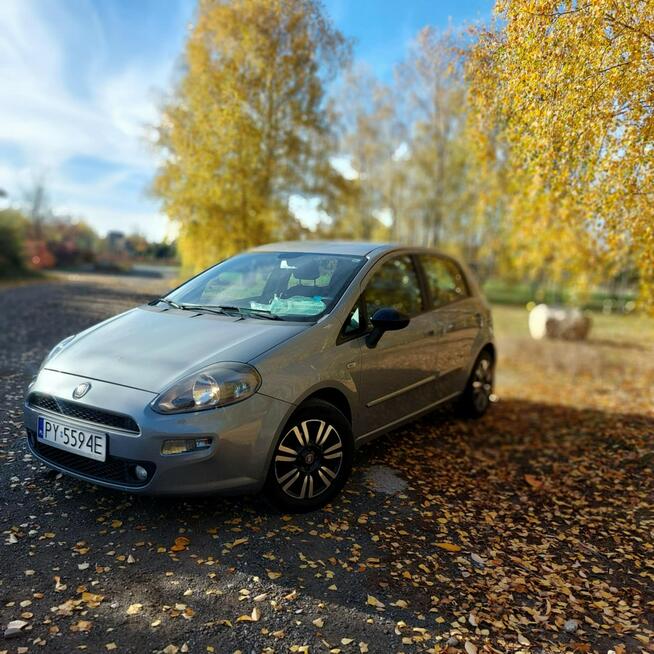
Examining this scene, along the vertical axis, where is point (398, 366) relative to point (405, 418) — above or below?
above

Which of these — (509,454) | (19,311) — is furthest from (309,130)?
(509,454)

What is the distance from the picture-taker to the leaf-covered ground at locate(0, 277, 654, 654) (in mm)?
2664

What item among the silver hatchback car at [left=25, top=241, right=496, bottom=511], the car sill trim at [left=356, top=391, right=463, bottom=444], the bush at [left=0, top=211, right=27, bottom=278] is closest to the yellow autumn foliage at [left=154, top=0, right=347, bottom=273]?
the silver hatchback car at [left=25, top=241, right=496, bottom=511]

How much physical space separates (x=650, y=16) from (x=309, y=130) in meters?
8.33

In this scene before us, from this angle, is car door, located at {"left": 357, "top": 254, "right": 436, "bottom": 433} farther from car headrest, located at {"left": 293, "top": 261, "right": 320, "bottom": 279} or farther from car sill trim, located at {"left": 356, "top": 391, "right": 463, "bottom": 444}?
car headrest, located at {"left": 293, "top": 261, "right": 320, "bottom": 279}

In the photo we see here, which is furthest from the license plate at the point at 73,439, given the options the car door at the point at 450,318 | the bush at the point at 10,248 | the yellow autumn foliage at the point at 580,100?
the bush at the point at 10,248

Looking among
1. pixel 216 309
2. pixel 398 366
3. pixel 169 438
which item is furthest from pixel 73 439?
pixel 398 366

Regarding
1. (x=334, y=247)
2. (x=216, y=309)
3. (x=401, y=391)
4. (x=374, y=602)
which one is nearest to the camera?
(x=374, y=602)

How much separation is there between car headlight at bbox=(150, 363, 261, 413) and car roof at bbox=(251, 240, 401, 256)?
1.73 metres

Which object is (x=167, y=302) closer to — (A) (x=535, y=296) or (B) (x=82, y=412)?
(B) (x=82, y=412)

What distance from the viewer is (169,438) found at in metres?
3.06

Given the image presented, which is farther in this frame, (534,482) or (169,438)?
(534,482)

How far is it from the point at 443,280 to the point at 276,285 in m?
2.18

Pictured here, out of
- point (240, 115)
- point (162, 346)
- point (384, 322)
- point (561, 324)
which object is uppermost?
point (240, 115)
